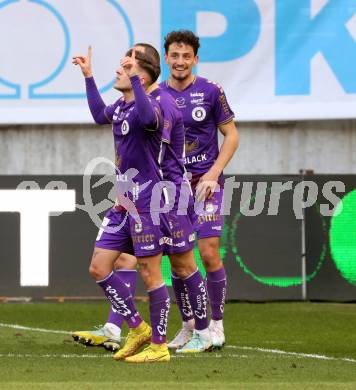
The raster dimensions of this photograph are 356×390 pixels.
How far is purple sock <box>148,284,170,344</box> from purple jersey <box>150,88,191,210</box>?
1.89ft

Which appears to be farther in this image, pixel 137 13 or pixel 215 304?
pixel 137 13

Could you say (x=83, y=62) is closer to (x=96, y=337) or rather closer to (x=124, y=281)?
(x=124, y=281)

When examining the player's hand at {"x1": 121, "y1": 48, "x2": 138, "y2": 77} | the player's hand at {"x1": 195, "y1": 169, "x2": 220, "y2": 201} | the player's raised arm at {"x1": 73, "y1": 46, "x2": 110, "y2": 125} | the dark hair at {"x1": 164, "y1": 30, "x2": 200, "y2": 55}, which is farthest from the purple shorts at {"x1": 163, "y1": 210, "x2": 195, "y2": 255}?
the dark hair at {"x1": 164, "y1": 30, "x2": 200, "y2": 55}

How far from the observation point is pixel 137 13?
13.9 m

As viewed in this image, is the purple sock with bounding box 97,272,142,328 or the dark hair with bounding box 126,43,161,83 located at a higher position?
the dark hair with bounding box 126,43,161,83

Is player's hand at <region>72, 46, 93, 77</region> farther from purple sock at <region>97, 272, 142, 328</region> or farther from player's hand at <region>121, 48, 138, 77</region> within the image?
purple sock at <region>97, 272, 142, 328</region>

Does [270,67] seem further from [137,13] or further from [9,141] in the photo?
[9,141]

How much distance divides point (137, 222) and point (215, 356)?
1.11 meters

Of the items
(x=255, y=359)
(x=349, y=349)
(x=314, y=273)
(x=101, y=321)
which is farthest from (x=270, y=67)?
(x=255, y=359)

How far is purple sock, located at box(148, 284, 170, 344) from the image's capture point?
7664 millimetres

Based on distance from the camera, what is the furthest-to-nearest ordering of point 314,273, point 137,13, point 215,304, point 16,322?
point 137,13
point 314,273
point 16,322
point 215,304

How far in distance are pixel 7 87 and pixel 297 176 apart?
350cm

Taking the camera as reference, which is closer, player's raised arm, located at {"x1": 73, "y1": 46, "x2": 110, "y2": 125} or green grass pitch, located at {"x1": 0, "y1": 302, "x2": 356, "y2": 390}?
green grass pitch, located at {"x1": 0, "y1": 302, "x2": 356, "y2": 390}

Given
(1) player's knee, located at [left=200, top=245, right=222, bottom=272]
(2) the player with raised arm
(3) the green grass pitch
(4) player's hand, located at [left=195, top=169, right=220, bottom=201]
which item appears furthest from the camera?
(1) player's knee, located at [left=200, top=245, right=222, bottom=272]
